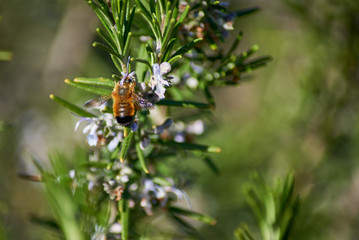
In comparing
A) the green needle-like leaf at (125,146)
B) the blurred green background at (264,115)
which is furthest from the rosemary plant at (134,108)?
→ the blurred green background at (264,115)

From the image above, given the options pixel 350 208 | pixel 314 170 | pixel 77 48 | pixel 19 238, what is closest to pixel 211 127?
pixel 314 170

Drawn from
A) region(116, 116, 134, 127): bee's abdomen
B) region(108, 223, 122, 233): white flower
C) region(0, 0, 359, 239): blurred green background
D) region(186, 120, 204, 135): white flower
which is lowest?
region(0, 0, 359, 239): blurred green background

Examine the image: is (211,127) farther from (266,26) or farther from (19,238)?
(19,238)

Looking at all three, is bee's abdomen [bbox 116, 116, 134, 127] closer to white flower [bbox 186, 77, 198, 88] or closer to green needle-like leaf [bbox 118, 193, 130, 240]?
green needle-like leaf [bbox 118, 193, 130, 240]

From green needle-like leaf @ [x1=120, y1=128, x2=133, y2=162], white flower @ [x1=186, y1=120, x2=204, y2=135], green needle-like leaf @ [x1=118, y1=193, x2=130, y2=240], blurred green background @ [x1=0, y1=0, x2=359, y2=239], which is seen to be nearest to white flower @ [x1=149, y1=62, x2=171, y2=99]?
green needle-like leaf @ [x1=120, y1=128, x2=133, y2=162]

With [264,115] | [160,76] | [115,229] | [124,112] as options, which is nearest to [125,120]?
[124,112]

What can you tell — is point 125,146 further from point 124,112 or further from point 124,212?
point 124,212

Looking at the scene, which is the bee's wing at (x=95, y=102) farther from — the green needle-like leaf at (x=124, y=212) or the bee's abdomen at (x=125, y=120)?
the green needle-like leaf at (x=124, y=212)
